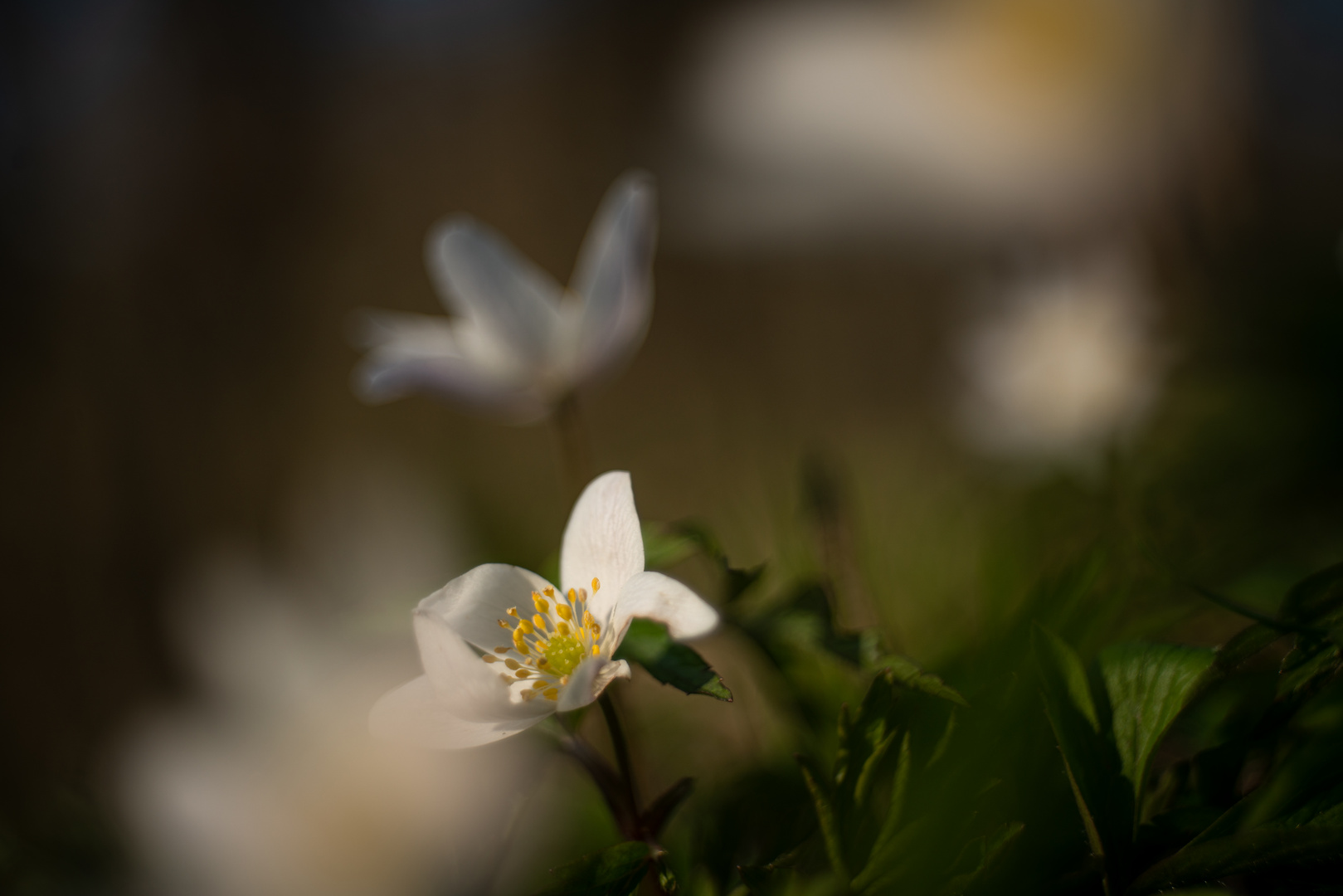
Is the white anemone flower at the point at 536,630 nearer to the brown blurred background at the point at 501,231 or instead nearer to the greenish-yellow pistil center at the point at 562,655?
the greenish-yellow pistil center at the point at 562,655

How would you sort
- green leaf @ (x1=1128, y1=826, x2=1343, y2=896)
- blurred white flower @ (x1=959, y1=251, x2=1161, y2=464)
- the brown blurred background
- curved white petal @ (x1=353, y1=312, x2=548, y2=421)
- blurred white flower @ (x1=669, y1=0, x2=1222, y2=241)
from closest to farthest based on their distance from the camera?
1. green leaf @ (x1=1128, y1=826, x2=1343, y2=896)
2. curved white petal @ (x1=353, y1=312, x2=548, y2=421)
3. blurred white flower @ (x1=959, y1=251, x2=1161, y2=464)
4. the brown blurred background
5. blurred white flower @ (x1=669, y1=0, x2=1222, y2=241)

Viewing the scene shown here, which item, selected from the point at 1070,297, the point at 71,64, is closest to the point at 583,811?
the point at 1070,297

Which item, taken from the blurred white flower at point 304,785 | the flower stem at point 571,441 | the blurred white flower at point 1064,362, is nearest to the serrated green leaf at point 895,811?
the blurred white flower at point 304,785

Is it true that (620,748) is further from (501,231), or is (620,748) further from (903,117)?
(903,117)

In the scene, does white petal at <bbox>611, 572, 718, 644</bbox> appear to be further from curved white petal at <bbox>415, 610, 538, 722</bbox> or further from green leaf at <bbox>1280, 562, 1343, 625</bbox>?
green leaf at <bbox>1280, 562, 1343, 625</bbox>

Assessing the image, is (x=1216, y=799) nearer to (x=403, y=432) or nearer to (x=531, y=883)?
(x=531, y=883)

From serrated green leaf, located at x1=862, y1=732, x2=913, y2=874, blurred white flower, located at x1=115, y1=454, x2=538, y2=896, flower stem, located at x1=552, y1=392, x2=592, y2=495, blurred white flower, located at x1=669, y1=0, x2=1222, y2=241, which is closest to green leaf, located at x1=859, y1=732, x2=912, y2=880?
serrated green leaf, located at x1=862, y1=732, x2=913, y2=874
